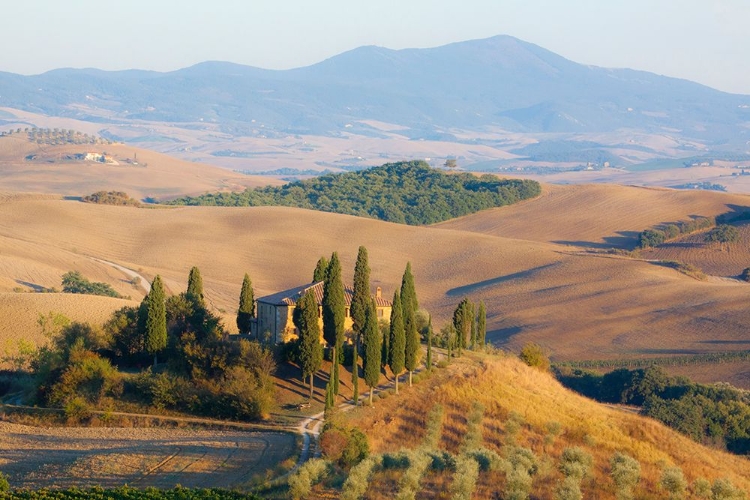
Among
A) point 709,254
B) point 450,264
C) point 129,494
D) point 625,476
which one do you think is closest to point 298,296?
point 625,476

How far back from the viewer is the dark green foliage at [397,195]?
141m

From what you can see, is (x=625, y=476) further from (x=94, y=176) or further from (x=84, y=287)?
(x=94, y=176)

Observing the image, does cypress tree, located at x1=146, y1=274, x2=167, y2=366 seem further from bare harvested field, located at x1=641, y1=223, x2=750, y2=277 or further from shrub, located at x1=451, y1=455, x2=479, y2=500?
bare harvested field, located at x1=641, y1=223, x2=750, y2=277

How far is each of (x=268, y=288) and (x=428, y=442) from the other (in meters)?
50.7

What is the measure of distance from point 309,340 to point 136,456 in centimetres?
1017

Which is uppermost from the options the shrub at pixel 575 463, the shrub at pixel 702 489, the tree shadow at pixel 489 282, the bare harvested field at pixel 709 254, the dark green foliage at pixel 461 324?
the dark green foliage at pixel 461 324

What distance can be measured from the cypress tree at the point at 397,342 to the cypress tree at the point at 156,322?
8.46m

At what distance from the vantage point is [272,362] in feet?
134

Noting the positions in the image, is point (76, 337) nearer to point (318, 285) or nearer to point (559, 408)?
point (318, 285)

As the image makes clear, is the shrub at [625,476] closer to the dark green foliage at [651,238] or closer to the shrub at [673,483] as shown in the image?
the shrub at [673,483]

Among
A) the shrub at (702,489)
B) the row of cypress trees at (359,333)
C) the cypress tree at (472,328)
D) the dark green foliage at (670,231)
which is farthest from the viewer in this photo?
the dark green foliage at (670,231)

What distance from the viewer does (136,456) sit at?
105ft

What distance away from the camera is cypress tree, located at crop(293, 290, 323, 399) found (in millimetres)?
40844

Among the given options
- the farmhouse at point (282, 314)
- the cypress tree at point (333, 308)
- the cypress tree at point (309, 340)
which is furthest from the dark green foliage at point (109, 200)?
the cypress tree at point (309, 340)
